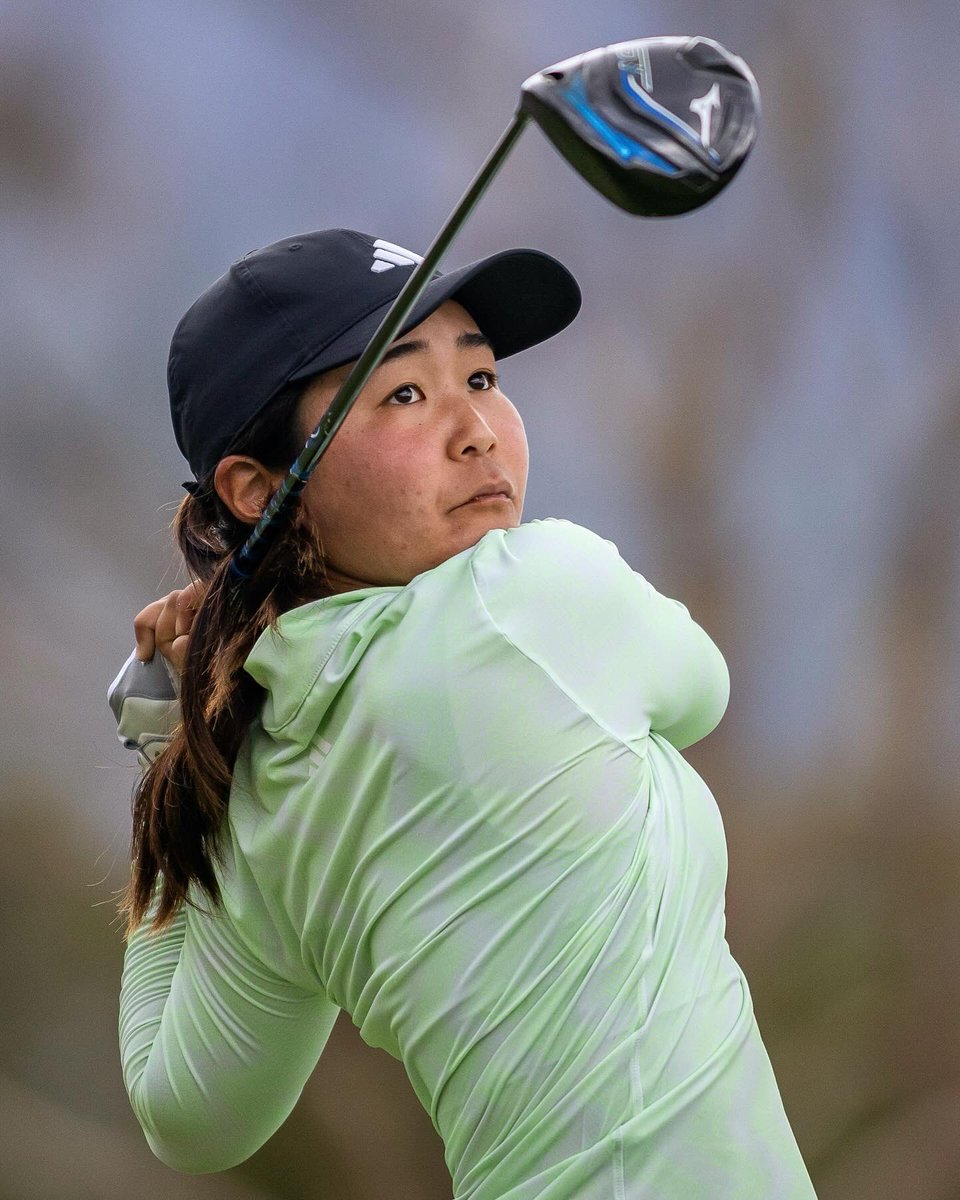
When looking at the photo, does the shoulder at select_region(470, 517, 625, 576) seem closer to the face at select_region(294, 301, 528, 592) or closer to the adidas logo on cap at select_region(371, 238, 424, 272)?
the face at select_region(294, 301, 528, 592)

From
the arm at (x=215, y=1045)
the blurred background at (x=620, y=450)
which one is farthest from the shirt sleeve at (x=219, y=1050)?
the blurred background at (x=620, y=450)

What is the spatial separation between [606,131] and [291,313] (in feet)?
0.78

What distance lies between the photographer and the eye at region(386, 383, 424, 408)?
73cm

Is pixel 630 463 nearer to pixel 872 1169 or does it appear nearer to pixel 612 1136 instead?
pixel 872 1169

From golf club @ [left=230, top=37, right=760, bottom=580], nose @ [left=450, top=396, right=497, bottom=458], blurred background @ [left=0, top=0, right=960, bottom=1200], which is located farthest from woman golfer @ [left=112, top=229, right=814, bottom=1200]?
blurred background @ [left=0, top=0, right=960, bottom=1200]

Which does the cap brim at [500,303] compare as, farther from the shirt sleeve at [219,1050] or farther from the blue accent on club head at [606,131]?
the shirt sleeve at [219,1050]

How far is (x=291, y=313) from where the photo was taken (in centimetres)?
75

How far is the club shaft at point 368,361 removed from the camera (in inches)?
22.3

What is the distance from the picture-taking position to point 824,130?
2.04 metres

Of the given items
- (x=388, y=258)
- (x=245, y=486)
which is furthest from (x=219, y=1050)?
(x=388, y=258)

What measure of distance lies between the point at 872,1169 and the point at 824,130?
1.45m

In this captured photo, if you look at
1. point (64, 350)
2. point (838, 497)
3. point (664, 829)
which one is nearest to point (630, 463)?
point (838, 497)

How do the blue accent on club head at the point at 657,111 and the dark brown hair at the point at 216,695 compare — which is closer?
the blue accent on club head at the point at 657,111

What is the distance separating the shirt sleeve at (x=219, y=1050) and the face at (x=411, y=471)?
8.3 inches
